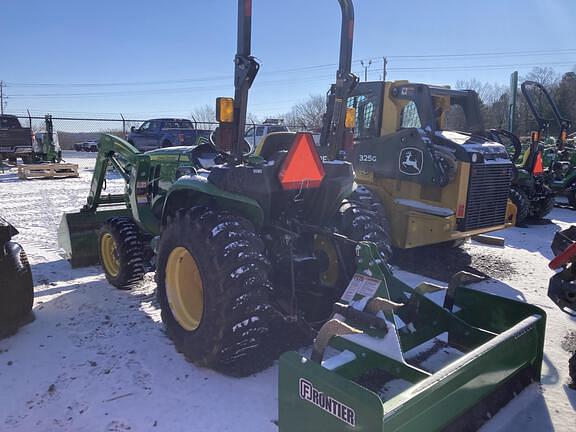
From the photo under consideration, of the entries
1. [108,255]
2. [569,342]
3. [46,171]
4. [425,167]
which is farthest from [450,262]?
[46,171]

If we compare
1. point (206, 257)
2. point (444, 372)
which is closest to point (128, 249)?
point (206, 257)

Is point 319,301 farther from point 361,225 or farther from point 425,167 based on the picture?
point 425,167

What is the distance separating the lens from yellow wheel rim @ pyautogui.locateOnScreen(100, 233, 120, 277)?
17.2 feet

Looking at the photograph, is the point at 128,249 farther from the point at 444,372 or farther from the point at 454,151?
the point at 454,151

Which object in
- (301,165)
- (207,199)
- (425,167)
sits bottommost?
(207,199)

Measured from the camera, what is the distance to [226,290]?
2.98m

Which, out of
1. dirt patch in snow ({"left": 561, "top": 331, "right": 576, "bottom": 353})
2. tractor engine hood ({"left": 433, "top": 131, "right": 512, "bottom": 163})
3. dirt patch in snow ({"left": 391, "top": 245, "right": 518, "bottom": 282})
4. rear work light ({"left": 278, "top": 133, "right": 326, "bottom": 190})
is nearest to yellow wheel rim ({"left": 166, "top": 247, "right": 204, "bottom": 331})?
rear work light ({"left": 278, "top": 133, "right": 326, "bottom": 190})

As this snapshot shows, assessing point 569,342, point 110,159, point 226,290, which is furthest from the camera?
point 110,159

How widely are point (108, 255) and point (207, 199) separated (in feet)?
7.62

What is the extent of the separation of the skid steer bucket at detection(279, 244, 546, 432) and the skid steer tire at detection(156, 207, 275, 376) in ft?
1.94

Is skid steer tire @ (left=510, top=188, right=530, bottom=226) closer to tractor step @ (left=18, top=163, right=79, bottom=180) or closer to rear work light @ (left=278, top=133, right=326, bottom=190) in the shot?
rear work light @ (left=278, top=133, right=326, bottom=190)

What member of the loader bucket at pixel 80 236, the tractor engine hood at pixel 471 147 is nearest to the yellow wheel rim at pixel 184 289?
the loader bucket at pixel 80 236

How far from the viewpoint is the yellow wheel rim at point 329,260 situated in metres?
3.84

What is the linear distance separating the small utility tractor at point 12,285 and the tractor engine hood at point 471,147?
5010mm
